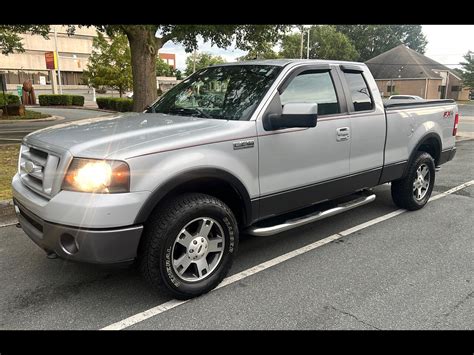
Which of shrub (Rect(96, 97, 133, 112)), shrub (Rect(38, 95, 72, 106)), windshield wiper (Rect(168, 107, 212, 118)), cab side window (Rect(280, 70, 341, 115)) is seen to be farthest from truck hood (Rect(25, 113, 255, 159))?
shrub (Rect(38, 95, 72, 106))

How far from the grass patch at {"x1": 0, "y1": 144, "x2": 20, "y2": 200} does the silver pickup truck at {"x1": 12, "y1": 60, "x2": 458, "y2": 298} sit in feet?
8.59

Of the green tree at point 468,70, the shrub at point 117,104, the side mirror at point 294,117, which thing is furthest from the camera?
the green tree at point 468,70

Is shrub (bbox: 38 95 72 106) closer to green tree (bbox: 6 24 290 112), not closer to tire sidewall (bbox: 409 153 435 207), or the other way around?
green tree (bbox: 6 24 290 112)

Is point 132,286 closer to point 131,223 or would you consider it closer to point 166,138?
point 131,223

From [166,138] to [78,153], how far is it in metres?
0.63

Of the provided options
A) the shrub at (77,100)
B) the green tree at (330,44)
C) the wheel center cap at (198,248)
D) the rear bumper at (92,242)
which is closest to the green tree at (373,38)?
the green tree at (330,44)

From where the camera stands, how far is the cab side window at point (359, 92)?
14.7 ft

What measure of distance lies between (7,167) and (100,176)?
5808 millimetres

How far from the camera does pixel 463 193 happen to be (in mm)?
6609

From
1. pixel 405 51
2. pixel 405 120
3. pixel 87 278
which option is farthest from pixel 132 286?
pixel 405 51

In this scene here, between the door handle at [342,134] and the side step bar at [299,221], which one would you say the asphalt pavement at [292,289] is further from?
the door handle at [342,134]

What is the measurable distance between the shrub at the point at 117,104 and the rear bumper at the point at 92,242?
24.4 meters

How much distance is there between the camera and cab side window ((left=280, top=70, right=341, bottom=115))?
388 cm

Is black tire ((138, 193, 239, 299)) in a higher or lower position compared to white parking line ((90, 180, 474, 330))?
higher
